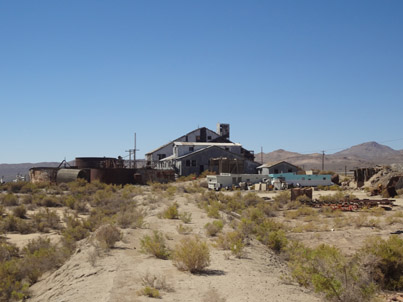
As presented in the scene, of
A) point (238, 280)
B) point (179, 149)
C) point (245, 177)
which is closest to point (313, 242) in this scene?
point (238, 280)

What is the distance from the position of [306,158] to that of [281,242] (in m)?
166

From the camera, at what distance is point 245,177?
41.1 meters

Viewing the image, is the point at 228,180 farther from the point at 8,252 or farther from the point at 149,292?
the point at 149,292

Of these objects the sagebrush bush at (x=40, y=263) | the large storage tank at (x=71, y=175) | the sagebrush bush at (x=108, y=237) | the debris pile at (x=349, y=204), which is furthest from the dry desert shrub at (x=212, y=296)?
the large storage tank at (x=71, y=175)

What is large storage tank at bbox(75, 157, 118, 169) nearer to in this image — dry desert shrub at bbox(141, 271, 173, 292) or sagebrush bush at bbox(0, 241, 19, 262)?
sagebrush bush at bbox(0, 241, 19, 262)

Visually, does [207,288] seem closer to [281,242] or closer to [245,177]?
[281,242]

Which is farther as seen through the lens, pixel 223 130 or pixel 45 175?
pixel 223 130

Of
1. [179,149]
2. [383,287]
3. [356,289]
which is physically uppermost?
[179,149]

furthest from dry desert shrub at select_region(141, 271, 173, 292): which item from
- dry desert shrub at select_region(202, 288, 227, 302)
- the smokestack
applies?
the smokestack

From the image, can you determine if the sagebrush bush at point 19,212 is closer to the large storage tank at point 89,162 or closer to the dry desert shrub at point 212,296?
the dry desert shrub at point 212,296

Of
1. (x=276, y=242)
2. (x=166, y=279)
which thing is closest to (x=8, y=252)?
(x=166, y=279)

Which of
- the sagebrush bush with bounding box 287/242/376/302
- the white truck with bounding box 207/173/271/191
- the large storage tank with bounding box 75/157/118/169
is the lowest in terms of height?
the sagebrush bush with bounding box 287/242/376/302

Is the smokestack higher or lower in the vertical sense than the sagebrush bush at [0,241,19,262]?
higher

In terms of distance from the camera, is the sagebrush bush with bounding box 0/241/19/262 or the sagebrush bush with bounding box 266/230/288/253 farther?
the sagebrush bush with bounding box 266/230/288/253
